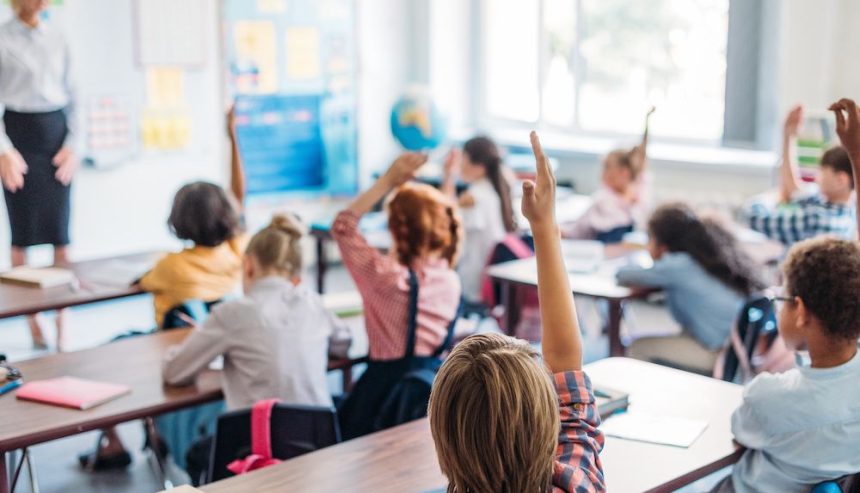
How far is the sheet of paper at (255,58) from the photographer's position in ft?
23.7

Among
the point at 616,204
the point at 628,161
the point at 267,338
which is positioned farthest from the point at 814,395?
the point at 628,161

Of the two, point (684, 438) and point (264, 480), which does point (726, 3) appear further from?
point (264, 480)

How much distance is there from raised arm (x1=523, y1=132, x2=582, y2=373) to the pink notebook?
51.4 inches

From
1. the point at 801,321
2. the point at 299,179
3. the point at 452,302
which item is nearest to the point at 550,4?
the point at 299,179

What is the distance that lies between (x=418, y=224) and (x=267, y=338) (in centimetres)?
63

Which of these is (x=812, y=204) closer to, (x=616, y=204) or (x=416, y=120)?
(x=616, y=204)

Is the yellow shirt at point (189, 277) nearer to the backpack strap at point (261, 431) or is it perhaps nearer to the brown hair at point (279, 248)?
the brown hair at point (279, 248)

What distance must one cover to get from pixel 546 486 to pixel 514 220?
3837 mm

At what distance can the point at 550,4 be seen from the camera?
802 centimetres

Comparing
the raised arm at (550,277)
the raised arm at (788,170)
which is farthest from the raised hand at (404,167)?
the raised arm at (788,170)

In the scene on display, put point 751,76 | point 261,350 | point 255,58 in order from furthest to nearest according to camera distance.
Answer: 1. point 255,58
2. point 751,76
3. point 261,350

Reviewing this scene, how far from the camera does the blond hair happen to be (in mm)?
1530

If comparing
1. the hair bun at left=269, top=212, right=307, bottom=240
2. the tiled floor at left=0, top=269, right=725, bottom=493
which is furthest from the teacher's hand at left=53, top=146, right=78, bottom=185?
the hair bun at left=269, top=212, right=307, bottom=240

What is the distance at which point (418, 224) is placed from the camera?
11.0 feet
